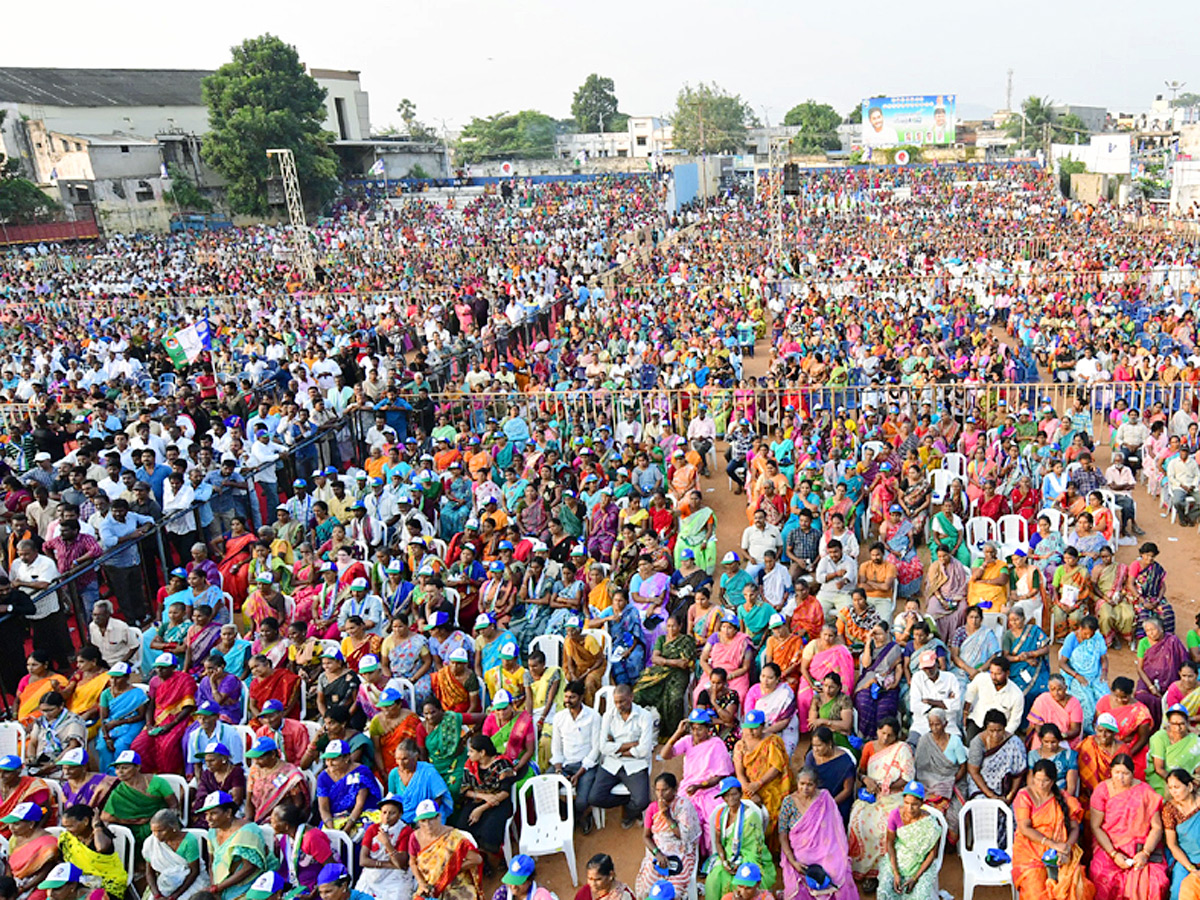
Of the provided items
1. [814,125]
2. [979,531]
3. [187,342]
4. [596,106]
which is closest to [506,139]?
[596,106]

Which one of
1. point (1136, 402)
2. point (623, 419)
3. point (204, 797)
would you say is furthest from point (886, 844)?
point (1136, 402)

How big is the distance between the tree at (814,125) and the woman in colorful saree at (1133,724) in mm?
75698

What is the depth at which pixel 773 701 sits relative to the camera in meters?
5.31

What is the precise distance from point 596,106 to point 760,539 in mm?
91338

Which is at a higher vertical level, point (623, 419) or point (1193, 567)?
point (623, 419)

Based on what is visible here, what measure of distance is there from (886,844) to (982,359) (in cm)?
979

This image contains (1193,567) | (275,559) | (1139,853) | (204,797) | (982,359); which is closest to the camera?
(1139,853)

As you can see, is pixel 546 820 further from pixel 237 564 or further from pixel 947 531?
pixel 947 531

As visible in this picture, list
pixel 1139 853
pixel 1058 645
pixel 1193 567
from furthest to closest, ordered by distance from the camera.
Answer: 1. pixel 1193 567
2. pixel 1058 645
3. pixel 1139 853

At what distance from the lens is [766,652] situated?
595 cm

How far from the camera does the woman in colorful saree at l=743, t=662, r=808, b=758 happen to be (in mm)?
5281

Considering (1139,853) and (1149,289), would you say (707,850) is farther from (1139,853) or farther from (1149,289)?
(1149,289)

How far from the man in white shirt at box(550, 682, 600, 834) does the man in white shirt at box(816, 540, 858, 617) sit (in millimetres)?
2202

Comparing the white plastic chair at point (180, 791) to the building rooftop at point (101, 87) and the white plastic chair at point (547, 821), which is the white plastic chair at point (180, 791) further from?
the building rooftop at point (101, 87)
